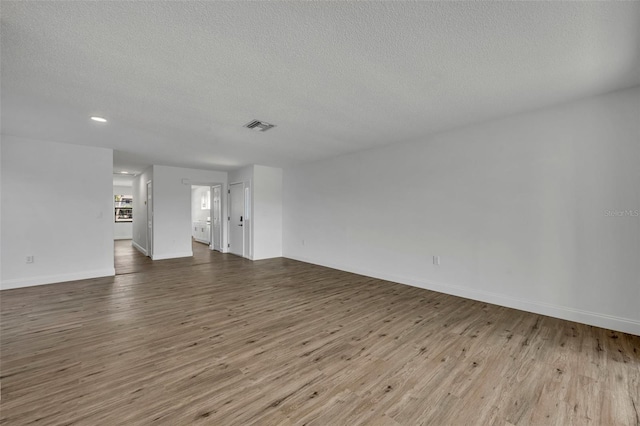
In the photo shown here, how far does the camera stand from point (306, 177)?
6.54 meters

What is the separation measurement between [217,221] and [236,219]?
133cm

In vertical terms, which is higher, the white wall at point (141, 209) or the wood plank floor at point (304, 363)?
the white wall at point (141, 209)

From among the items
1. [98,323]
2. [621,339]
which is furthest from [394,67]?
[98,323]

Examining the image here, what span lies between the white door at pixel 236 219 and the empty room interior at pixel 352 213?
207 centimetres

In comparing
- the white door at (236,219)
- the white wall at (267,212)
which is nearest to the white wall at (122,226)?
the white door at (236,219)

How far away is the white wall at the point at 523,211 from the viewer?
2.73m

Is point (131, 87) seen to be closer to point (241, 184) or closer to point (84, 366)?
point (84, 366)

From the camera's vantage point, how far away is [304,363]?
215 centimetres

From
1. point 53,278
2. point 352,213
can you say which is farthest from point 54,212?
point 352,213

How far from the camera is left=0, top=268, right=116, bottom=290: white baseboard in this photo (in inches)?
164

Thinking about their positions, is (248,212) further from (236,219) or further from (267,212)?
(236,219)

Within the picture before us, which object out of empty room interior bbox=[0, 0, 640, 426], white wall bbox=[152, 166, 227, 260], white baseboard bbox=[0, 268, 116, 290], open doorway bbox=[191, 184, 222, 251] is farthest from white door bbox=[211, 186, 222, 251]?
white baseboard bbox=[0, 268, 116, 290]

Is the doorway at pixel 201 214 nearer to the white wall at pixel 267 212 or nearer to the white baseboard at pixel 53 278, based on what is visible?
the white wall at pixel 267 212

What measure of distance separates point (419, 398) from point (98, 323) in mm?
3349
